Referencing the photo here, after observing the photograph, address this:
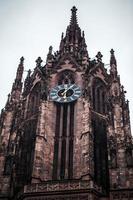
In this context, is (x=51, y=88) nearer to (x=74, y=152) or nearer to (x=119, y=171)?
(x=74, y=152)

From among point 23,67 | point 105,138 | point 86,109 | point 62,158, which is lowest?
point 62,158

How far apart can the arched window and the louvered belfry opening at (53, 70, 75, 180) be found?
2770 mm

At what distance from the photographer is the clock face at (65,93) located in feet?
124

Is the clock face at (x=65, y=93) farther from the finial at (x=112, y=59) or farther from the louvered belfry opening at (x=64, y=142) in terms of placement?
the finial at (x=112, y=59)

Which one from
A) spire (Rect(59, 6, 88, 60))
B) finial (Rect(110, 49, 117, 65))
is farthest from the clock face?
finial (Rect(110, 49, 117, 65))

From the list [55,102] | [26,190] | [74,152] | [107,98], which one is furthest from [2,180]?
[107,98]

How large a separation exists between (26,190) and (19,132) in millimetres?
8347

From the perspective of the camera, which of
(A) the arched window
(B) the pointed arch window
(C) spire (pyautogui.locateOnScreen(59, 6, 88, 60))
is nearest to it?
(A) the arched window

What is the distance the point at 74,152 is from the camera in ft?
109

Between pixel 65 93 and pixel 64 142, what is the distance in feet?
19.3

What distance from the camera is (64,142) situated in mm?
34750

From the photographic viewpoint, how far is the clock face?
37750 mm

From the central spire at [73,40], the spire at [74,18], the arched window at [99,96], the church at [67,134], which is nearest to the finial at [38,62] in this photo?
the church at [67,134]

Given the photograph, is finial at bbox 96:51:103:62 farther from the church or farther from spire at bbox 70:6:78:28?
spire at bbox 70:6:78:28
